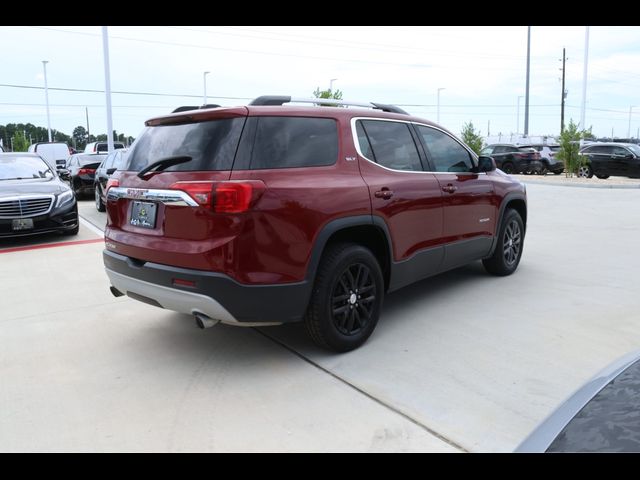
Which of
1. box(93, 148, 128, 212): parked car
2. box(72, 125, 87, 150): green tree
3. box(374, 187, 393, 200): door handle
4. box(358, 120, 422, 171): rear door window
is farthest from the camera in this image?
box(72, 125, 87, 150): green tree

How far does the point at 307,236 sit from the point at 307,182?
0.37 m

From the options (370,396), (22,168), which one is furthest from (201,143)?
(22,168)

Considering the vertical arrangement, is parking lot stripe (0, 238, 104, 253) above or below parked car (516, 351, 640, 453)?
below

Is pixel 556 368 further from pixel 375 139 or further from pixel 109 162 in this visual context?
pixel 109 162

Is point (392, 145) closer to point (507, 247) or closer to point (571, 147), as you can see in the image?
point (507, 247)

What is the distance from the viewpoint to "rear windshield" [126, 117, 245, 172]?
352cm

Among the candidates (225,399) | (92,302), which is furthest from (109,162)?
(225,399)

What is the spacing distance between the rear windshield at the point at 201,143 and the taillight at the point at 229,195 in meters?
0.16

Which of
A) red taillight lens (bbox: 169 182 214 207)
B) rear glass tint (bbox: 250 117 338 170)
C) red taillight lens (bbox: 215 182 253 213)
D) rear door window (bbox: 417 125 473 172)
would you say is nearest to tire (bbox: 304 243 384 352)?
rear glass tint (bbox: 250 117 338 170)

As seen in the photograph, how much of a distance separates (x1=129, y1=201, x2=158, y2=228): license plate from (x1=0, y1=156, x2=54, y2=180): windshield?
21.5ft

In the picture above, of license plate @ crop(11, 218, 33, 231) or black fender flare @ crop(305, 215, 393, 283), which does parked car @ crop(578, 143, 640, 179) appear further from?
black fender flare @ crop(305, 215, 393, 283)

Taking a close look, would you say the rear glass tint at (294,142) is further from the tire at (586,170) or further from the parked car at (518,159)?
the parked car at (518,159)

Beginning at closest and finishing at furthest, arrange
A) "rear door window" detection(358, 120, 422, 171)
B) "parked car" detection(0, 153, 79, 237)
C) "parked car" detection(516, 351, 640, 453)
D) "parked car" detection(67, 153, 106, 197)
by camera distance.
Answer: "parked car" detection(516, 351, 640, 453)
"rear door window" detection(358, 120, 422, 171)
"parked car" detection(0, 153, 79, 237)
"parked car" detection(67, 153, 106, 197)

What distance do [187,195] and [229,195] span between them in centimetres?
31
